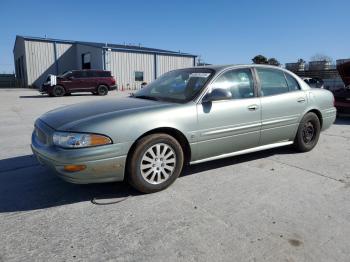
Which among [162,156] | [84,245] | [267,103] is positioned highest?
[267,103]

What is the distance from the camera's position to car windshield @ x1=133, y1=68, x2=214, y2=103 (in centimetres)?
399

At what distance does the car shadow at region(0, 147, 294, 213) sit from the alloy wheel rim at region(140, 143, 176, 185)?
0.28 metres

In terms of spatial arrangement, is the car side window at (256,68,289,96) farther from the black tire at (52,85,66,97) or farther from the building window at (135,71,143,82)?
the building window at (135,71,143,82)

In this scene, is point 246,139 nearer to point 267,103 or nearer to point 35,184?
point 267,103

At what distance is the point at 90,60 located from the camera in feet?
108

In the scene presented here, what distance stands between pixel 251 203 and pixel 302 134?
2.34 m

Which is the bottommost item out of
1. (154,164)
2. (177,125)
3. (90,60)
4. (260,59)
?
(154,164)

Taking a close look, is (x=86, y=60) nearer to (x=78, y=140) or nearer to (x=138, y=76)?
(x=138, y=76)

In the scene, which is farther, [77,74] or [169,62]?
[169,62]

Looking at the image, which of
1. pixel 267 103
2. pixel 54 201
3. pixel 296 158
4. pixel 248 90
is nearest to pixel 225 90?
pixel 248 90

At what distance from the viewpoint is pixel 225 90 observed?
388 cm

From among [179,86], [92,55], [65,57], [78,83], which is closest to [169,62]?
[92,55]

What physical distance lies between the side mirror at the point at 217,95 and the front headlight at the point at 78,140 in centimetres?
139

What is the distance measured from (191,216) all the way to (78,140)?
1.35 m
